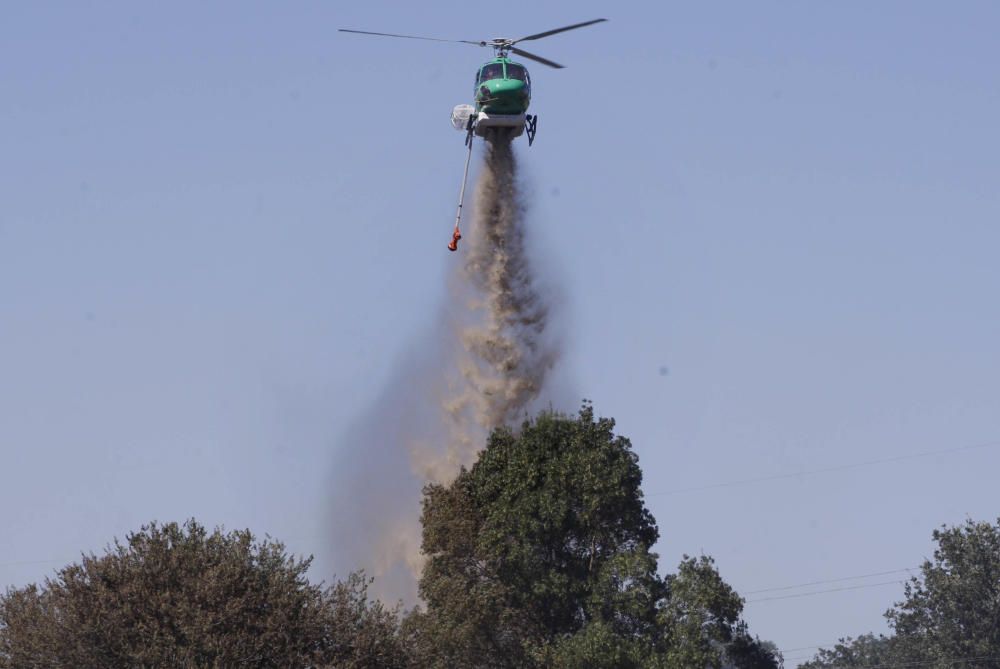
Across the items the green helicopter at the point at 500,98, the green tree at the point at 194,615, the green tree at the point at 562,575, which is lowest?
the green tree at the point at 194,615

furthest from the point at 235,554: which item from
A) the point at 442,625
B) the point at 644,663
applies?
the point at 644,663

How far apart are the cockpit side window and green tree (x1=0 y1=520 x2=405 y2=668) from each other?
30.3 metres

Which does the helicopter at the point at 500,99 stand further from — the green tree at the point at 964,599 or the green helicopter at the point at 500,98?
the green tree at the point at 964,599

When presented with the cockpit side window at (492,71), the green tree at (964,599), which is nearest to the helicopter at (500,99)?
the cockpit side window at (492,71)

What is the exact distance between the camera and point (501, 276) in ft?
329

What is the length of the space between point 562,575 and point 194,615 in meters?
22.7

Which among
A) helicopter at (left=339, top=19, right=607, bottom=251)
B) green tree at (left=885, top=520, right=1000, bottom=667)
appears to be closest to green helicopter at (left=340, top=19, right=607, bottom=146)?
helicopter at (left=339, top=19, right=607, bottom=251)

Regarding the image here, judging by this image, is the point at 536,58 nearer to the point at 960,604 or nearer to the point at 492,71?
the point at 492,71

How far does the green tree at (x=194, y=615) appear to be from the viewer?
211ft

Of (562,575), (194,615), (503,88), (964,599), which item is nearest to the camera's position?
(194,615)

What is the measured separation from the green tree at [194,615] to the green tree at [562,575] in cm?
1124

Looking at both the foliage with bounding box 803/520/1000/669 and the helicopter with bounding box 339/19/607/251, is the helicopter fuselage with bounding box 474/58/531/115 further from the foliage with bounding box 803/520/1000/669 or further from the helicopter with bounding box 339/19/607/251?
the foliage with bounding box 803/520/1000/669

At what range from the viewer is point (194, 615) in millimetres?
64250

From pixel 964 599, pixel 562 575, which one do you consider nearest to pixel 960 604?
pixel 964 599
